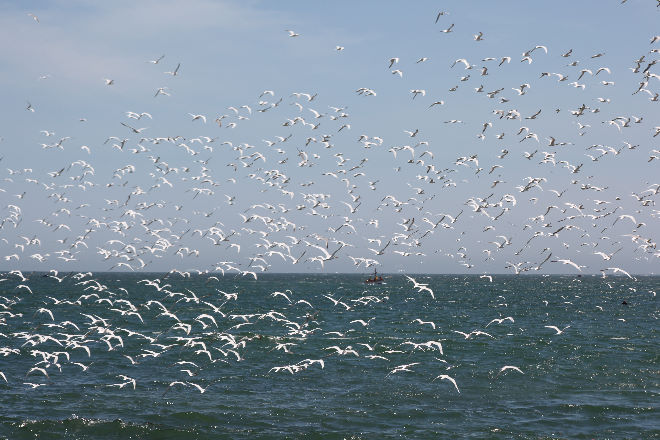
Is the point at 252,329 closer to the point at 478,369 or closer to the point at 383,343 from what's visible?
the point at 383,343

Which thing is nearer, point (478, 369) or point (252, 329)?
point (478, 369)

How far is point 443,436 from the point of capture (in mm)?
22672

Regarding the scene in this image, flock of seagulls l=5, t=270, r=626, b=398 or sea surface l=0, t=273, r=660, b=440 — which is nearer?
sea surface l=0, t=273, r=660, b=440

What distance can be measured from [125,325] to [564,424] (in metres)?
40.8

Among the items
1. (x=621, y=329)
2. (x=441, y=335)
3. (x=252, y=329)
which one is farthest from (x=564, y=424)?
(x=621, y=329)

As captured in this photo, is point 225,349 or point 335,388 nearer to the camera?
point 335,388

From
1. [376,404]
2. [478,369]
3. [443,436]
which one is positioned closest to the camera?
[443,436]

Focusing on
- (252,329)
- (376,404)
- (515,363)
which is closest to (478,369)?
(515,363)

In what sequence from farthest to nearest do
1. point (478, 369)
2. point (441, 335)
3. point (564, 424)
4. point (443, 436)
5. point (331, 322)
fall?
point (331, 322), point (441, 335), point (478, 369), point (564, 424), point (443, 436)

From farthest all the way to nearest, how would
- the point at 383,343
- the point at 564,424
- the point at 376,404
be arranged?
the point at 383,343, the point at 376,404, the point at 564,424

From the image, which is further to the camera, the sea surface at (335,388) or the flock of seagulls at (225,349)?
the flock of seagulls at (225,349)

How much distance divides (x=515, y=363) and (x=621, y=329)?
2343 cm

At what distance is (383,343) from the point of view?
44125mm

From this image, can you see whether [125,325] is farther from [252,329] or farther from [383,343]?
[383,343]
